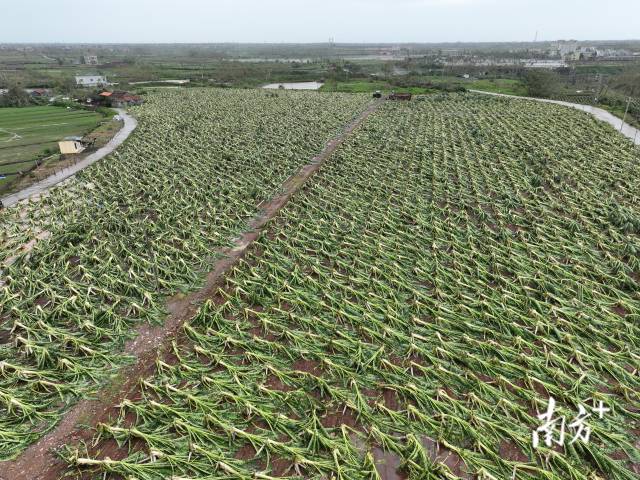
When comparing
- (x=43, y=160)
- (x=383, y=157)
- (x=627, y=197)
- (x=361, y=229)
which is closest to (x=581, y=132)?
(x=627, y=197)

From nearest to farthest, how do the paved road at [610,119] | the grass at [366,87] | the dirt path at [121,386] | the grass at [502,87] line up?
the dirt path at [121,386] < the paved road at [610,119] < the grass at [502,87] < the grass at [366,87]

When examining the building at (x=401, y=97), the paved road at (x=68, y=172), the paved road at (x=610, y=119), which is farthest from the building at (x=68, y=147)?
the paved road at (x=610, y=119)

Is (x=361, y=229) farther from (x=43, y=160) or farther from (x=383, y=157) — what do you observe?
(x=43, y=160)

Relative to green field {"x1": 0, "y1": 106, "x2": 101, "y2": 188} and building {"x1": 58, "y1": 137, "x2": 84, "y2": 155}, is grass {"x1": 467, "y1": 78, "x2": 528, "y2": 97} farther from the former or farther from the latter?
green field {"x1": 0, "y1": 106, "x2": 101, "y2": 188}

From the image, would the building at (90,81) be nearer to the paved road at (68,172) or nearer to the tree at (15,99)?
the tree at (15,99)

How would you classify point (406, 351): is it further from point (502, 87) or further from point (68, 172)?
point (502, 87)

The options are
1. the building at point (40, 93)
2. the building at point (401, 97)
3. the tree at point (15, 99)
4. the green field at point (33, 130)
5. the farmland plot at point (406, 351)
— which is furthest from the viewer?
the building at point (40, 93)
